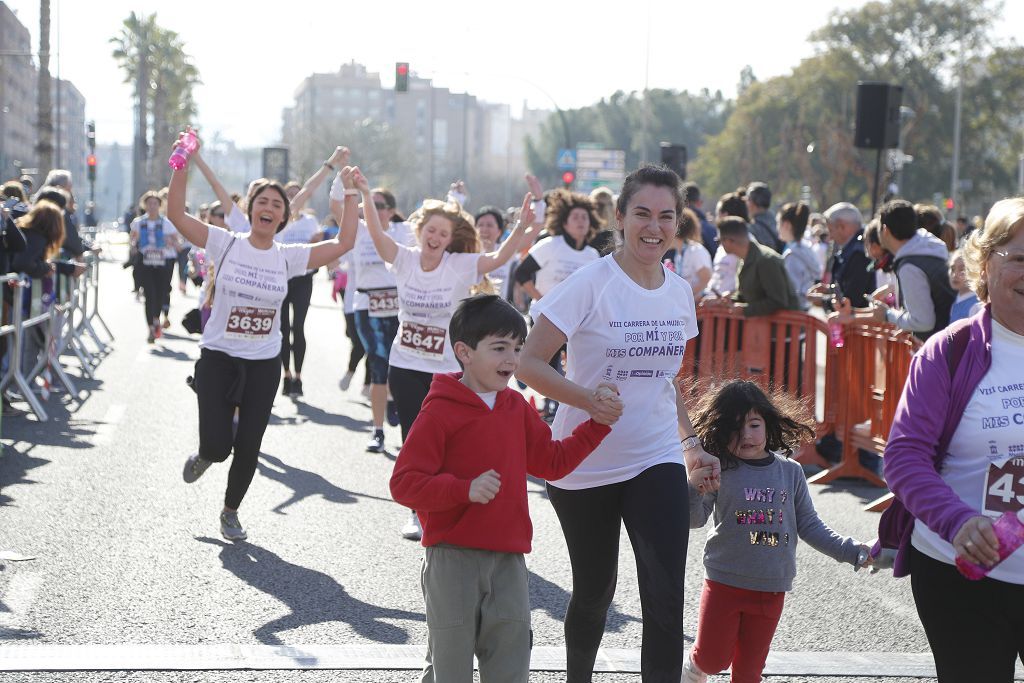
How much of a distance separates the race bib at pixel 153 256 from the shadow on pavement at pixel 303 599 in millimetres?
11863

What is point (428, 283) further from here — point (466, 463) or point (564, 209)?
point (466, 463)

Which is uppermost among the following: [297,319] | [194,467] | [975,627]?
[975,627]

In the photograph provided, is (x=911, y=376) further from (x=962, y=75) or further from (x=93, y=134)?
(x=962, y=75)

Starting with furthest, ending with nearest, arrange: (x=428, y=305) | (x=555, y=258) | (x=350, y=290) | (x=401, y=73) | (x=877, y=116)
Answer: (x=401, y=73) < (x=877, y=116) < (x=350, y=290) < (x=555, y=258) < (x=428, y=305)

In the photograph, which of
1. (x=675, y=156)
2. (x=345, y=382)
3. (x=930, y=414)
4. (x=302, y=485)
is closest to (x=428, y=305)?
(x=302, y=485)

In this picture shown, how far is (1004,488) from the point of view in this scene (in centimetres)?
338

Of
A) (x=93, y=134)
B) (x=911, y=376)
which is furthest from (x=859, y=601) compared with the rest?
(x=93, y=134)

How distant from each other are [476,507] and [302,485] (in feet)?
17.6

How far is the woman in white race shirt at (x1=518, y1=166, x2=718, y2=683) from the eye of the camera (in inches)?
172

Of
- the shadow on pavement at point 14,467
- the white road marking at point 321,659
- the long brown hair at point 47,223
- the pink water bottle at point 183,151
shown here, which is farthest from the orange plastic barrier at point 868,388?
the long brown hair at point 47,223

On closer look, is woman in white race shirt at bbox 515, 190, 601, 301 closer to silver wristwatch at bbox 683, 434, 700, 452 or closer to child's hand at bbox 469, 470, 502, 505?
silver wristwatch at bbox 683, 434, 700, 452

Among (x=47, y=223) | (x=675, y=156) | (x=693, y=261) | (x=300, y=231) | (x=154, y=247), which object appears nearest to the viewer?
(x=693, y=261)

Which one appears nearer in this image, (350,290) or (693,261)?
(693,261)

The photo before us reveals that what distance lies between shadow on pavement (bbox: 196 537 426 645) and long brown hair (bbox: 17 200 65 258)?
556cm
